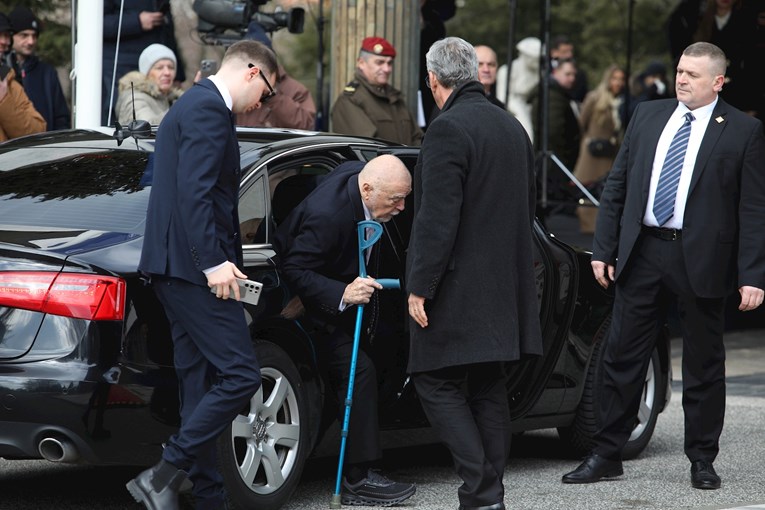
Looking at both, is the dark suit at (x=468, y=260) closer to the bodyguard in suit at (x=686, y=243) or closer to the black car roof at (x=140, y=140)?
the black car roof at (x=140, y=140)

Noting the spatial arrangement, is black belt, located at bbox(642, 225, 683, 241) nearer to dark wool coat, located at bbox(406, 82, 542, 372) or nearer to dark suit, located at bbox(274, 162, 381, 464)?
dark wool coat, located at bbox(406, 82, 542, 372)

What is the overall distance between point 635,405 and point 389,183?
1.82m

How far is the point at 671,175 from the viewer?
6.99 m

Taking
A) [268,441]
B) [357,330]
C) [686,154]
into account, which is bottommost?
[268,441]

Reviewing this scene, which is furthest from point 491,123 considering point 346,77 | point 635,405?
point 346,77

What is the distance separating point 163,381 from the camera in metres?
5.55

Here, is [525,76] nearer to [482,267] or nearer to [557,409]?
[557,409]

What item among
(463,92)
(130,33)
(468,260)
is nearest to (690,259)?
(468,260)

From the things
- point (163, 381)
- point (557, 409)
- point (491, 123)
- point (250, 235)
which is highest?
point (491, 123)

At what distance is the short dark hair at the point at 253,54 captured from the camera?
18.3 ft

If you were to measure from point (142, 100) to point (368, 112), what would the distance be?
176cm

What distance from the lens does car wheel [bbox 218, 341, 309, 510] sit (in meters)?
5.86

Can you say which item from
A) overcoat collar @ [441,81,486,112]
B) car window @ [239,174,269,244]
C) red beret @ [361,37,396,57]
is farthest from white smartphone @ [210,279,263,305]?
red beret @ [361,37,396,57]

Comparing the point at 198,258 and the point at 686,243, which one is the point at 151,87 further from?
the point at 198,258
